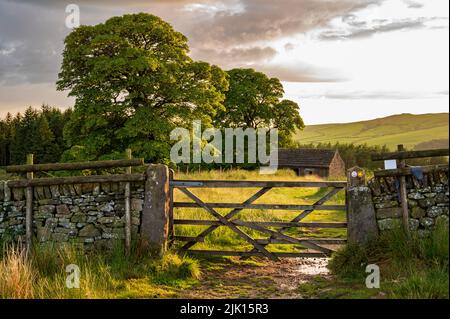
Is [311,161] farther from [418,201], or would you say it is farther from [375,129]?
[375,129]

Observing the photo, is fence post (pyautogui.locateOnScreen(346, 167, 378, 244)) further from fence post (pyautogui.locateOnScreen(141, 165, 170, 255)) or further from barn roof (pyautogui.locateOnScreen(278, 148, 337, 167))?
barn roof (pyautogui.locateOnScreen(278, 148, 337, 167))

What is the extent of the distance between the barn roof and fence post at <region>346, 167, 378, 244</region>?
98.7ft

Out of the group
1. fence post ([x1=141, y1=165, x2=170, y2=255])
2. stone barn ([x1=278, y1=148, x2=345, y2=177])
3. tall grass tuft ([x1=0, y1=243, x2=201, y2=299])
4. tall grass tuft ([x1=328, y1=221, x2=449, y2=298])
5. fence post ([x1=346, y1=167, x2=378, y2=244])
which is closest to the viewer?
tall grass tuft ([x1=328, y1=221, x2=449, y2=298])

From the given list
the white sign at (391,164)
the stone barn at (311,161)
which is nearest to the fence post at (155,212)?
the white sign at (391,164)

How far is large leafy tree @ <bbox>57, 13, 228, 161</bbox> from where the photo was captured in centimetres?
1989

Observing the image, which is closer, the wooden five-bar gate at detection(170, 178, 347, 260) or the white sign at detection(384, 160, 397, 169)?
the white sign at detection(384, 160, 397, 169)

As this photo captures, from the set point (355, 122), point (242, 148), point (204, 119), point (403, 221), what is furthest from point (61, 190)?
point (355, 122)

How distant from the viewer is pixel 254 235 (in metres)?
10.5

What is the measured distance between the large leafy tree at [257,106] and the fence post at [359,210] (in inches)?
1067

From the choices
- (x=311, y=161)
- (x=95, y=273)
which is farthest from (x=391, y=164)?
(x=311, y=161)


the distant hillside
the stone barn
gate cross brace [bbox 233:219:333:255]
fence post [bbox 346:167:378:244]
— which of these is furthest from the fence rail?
the distant hillside

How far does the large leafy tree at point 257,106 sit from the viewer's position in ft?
116

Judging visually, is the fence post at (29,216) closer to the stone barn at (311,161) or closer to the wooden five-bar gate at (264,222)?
the wooden five-bar gate at (264,222)

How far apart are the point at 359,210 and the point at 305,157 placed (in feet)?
103
